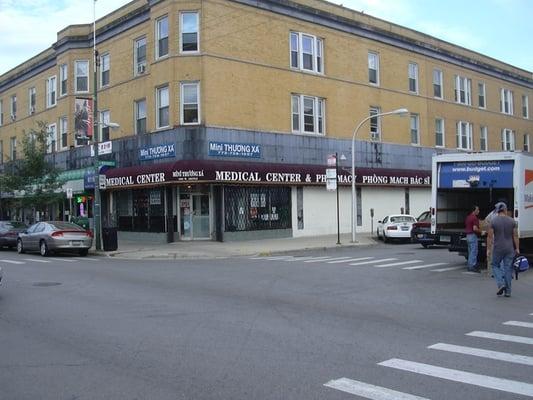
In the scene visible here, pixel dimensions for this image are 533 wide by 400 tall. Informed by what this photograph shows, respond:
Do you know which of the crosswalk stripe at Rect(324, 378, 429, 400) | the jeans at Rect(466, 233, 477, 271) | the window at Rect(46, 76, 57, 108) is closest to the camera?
the crosswalk stripe at Rect(324, 378, 429, 400)

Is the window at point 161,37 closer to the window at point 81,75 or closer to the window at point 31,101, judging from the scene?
the window at point 81,75

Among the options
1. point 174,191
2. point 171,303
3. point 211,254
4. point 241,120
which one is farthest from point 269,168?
point 171,303

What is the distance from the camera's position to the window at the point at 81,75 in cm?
3409

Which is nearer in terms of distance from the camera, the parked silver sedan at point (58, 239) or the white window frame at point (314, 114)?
the parked silver sedan at point (58, 239)

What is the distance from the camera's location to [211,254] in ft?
70.3

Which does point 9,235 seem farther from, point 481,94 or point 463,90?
point 481,94

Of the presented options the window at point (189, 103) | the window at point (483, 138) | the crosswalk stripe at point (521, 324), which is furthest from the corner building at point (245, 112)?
the crosswalk stripe at point (521, 324)

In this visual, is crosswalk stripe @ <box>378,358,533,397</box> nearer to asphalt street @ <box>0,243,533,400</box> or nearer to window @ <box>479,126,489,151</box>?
asphalt street @ <box>0,243,533,400</box>

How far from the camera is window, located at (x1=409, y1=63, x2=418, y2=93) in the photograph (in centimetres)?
3691

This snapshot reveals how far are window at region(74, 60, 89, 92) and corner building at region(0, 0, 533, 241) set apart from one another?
0.06m

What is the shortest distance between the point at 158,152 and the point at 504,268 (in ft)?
62.3

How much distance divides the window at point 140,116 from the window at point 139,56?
157 centimetres

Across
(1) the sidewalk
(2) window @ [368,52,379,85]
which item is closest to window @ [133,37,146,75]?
(1) the sidewalk

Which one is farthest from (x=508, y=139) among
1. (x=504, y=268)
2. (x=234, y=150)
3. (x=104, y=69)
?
(x=504, y=268)
